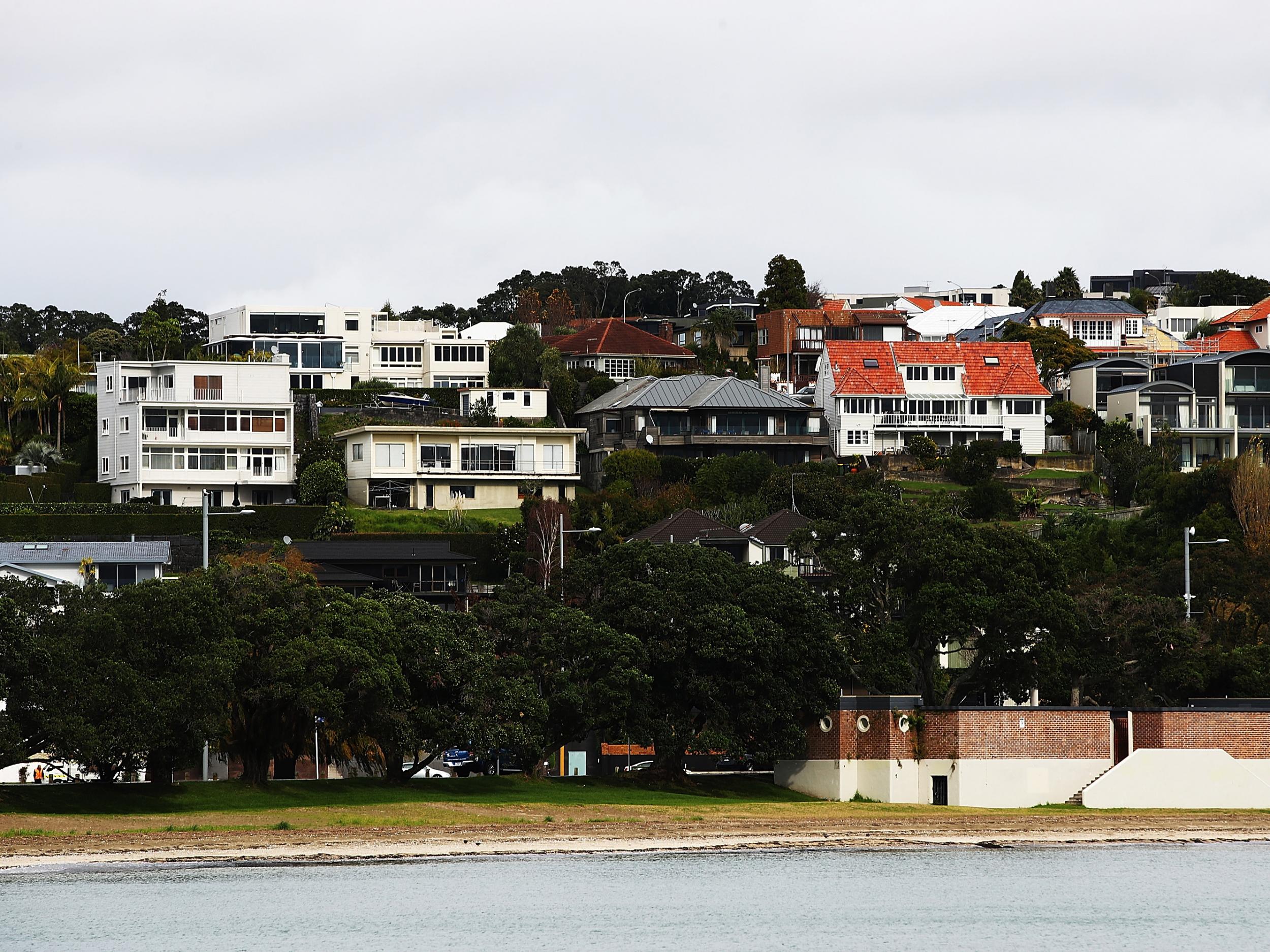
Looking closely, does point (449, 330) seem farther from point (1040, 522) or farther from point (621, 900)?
point (621, 900)

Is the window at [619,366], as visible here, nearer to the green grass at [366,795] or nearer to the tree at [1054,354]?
the tree at [1054,354]

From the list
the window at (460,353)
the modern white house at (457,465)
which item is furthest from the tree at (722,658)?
the window at (460,353)

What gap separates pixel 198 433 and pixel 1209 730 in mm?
60651

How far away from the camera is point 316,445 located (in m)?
104

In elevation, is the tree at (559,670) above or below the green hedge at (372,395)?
below

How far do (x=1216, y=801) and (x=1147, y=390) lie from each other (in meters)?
63.7

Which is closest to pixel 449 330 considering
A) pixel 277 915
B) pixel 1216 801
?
pixel 1216 801

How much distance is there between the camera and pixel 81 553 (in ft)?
249

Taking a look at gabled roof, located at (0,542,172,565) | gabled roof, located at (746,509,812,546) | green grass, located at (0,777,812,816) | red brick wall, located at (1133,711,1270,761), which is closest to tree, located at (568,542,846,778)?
green grass, located at (0,777,812,816)

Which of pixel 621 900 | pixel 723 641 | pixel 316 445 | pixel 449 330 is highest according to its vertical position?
pixel 449 330

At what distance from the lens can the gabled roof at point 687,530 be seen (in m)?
87.6

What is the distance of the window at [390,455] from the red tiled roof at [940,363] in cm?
3012

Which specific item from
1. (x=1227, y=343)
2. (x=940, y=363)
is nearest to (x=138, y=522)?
(x=940, y=363)

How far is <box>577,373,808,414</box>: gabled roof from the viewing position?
4441 inches
